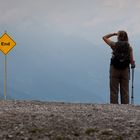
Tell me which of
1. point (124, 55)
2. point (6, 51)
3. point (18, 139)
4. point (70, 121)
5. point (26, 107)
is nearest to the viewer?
point (18, 139)

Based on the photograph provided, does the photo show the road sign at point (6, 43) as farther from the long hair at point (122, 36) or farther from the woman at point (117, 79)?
the long hair at point (122, 36)

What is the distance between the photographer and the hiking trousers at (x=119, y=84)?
23.5m

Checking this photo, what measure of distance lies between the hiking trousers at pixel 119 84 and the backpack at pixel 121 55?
0.87ft

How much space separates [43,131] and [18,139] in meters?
0.66

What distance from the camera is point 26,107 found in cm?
1897

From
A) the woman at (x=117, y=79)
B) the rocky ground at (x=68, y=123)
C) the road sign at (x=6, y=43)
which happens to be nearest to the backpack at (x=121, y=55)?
the woman at (x=117, y=79)

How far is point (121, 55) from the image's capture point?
75.2 ft

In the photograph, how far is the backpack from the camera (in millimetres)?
22719

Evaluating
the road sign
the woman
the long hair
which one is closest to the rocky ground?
the long hair

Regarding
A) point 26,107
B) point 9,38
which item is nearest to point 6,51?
point 9,38

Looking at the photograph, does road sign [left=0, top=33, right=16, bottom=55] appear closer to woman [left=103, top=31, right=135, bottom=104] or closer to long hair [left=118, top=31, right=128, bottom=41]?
woman [left=103, top=31, right=135, bottom=104]

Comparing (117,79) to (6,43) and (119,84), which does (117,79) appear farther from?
(6,43)

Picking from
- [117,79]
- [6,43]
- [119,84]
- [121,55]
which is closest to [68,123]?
[121,55]

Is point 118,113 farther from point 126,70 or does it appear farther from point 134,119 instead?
point 126,70
